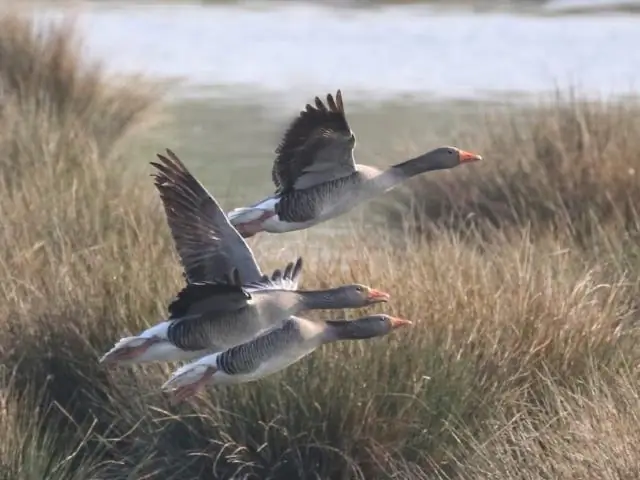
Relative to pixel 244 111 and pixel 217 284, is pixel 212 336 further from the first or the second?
pixel 244 111

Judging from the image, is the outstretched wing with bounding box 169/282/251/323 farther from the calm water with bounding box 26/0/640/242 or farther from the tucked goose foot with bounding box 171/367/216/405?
the calm water with bounding box 26/0/640/242

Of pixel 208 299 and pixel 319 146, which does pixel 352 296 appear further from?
pixel 319 146

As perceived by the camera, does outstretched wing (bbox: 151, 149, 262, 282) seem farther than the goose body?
Yes

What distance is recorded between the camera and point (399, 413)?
431cm

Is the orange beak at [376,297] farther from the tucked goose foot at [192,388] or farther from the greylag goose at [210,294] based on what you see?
the tucked goose foot at [192,388]

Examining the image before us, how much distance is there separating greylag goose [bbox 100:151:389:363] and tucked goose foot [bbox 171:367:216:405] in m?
0.07

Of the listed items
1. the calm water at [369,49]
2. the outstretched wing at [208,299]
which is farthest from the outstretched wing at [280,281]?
the calm water at [369,49]

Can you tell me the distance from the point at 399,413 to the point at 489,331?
19.1 inches

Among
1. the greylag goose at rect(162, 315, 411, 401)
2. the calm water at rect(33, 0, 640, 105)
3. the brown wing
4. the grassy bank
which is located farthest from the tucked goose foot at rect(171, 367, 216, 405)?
the calm water at rect(33, 0, 640, 105)

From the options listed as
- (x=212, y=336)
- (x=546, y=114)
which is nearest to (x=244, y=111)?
(x=546, y=114)

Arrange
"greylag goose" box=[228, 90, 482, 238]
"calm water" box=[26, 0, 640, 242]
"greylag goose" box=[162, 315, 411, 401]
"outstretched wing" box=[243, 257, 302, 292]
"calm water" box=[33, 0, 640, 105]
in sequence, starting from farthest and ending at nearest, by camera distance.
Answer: "calm water" box=[33, 0, 640, 105] < "calm water" box=[26, 0, 640, 242] < "greylag goose" box=[228, 90, 482, 238] < "outstretched wing" box=[243, 257, 302, 292] < "greylag goose" box=[162, 315, 411, 401]

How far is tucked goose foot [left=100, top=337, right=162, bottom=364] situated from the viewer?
3.15 metres

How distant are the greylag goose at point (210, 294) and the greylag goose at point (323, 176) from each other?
17 cm

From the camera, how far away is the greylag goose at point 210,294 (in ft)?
10.0
